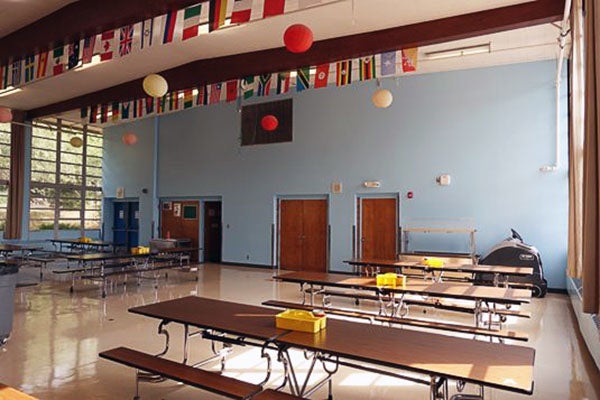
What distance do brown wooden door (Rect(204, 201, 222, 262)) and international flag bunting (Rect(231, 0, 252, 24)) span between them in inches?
304

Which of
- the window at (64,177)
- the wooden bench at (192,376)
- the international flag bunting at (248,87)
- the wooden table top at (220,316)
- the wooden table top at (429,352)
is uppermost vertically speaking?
the international flag bunting at (248,87)

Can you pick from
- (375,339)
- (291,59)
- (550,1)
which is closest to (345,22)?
(291,59)

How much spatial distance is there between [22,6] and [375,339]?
6230 millimetres

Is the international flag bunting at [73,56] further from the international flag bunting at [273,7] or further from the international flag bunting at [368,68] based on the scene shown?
the international flag bunting at [368,68]

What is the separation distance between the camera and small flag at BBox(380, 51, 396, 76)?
6004 millimetres

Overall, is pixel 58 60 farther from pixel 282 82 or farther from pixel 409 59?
pixel 409 59

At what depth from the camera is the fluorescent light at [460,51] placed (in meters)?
7.02

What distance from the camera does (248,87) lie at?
22.5 ft

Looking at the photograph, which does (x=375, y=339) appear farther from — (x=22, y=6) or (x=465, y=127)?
(x=465, y=127)

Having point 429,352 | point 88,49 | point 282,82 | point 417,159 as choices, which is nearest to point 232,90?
point 282,82

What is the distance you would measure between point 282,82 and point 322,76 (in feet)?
2.61

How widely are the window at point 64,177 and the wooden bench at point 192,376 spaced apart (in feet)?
34.9

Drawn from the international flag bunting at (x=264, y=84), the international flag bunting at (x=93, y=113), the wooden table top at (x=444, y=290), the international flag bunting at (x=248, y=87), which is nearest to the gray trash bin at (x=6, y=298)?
the wooden table top at (x=444, y=290)

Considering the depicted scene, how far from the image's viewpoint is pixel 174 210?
12.1 m
